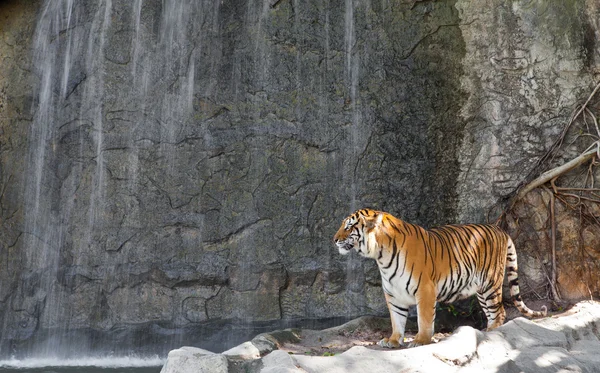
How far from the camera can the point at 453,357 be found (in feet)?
13.3

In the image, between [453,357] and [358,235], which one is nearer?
[453,357]

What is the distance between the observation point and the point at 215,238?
22.9 feet

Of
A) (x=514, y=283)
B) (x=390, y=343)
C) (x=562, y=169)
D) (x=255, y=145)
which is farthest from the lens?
(x=255, y=145)

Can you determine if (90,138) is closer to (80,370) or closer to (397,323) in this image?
(80,370)

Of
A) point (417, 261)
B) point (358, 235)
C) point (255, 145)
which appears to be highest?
point (255, 145)

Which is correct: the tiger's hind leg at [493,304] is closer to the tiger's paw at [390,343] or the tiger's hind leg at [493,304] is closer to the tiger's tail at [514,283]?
the tiger's tail at [514,283]

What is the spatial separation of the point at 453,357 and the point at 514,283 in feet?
6.99

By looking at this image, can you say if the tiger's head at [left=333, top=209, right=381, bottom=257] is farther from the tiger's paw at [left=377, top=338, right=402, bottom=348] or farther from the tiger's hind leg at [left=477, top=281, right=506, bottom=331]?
the tiger's hind leg at [left=477, top=281, right=506, bottom=331]

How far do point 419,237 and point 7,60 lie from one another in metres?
5.17

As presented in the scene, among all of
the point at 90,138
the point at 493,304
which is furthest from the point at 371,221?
the point at 90,138

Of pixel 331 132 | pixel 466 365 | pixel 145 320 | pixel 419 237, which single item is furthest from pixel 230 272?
Answer: pixel 466 365

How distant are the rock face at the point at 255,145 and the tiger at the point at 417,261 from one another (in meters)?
1.22

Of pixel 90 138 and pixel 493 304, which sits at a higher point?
pixel 90 138

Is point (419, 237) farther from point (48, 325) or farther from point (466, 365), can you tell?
point (48, 325)
